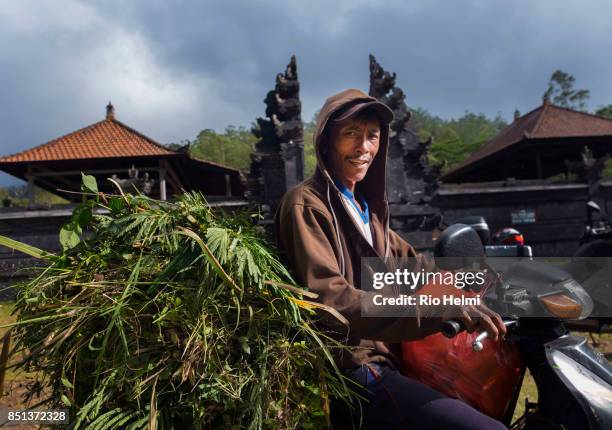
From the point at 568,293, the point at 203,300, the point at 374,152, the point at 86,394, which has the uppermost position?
the point at 374,152

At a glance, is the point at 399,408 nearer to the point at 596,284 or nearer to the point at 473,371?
the point at 473,371

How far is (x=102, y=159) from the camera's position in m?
14.9

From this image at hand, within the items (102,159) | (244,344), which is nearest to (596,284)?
(244,344)

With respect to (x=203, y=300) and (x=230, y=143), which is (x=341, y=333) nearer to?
(x=203, y=300)

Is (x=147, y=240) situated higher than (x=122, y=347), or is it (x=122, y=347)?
(x=147, y=240)

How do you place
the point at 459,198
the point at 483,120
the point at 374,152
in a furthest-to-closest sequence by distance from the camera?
the point at 483,120 < the point at 459,198 < the point at 374,152

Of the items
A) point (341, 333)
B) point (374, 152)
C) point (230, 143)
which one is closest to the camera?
point (341, 333)

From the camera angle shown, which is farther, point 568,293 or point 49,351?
point 568,293

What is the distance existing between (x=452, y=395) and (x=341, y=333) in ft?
1.31

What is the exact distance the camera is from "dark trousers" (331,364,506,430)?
1199mm

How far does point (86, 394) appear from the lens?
1.22m

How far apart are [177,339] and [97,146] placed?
16.7 m

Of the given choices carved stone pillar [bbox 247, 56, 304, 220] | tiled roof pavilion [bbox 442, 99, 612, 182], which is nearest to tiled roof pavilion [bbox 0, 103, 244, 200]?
carved stone pillar [bbox 247, 56, 304, 220]

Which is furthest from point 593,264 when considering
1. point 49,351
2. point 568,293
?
point 49,351
